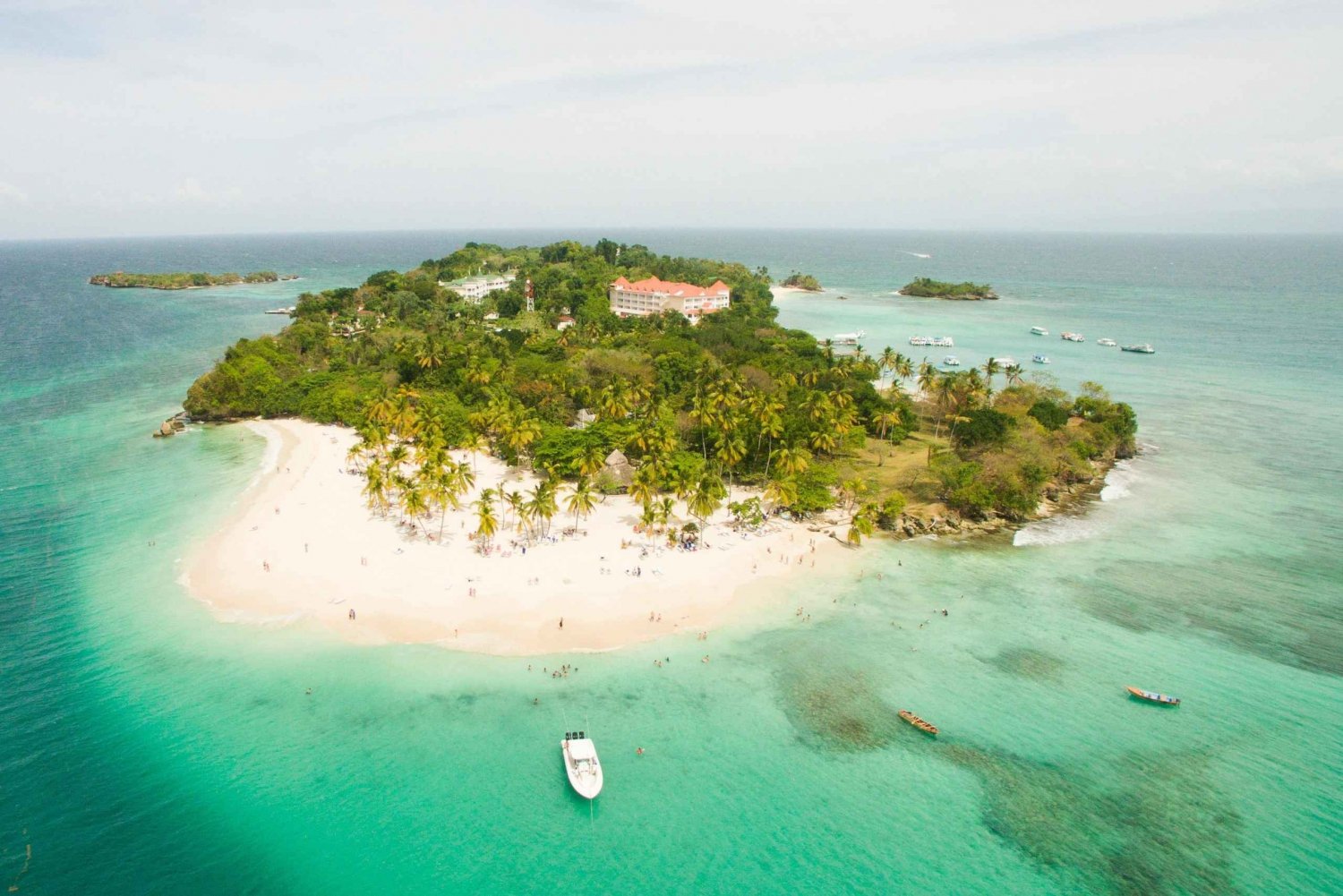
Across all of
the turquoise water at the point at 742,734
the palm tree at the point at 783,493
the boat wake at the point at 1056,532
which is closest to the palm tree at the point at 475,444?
the turquoise water at the point at 742,734

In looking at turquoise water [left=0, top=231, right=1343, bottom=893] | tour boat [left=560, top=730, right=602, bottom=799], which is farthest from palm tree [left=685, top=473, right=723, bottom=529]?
tour boat [left=560, top=730, right=602, bottom=799]

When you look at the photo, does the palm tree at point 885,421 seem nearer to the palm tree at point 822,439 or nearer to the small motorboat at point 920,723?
the palm tree at point 822,439

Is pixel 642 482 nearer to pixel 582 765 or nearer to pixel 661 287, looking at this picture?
pixel 582 765

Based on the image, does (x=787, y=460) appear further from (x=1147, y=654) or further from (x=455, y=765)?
(x=455, y=765)

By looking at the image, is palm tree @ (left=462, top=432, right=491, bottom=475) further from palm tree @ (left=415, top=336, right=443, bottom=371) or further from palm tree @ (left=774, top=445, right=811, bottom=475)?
palm tree @ (left=774, top=445, right=811, bottom=475)

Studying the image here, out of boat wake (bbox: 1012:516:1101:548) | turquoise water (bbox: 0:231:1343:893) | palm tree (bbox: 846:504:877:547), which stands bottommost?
turquoise water (bbox: 0:231:1343:893)

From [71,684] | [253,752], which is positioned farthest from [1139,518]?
[71,684]
